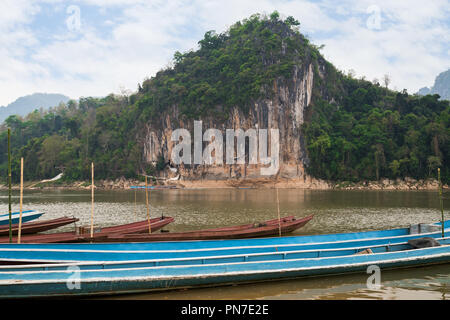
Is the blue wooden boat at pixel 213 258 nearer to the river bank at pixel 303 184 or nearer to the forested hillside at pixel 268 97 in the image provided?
the river bank at pixel 303 184

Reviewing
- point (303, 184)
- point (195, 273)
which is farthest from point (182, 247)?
point (303, 184)

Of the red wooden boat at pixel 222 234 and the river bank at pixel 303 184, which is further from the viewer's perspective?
the river bank at pixel 303 184

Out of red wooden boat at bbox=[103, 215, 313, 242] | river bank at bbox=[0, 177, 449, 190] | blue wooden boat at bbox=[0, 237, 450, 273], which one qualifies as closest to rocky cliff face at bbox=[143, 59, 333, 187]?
river bank at bbox=[0, 177, 449, 190]

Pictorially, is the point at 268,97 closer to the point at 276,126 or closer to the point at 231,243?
the point at 276,126

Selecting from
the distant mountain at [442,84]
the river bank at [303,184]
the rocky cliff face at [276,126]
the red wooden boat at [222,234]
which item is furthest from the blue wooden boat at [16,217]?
the distant mountain at [442,84]

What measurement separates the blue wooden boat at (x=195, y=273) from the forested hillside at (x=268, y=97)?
49.9 metres

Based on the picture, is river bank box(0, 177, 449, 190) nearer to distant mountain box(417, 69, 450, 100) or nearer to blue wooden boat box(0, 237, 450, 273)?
blue wooden boat box(0, 237, 450, 273)

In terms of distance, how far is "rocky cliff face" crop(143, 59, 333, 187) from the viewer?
57375 mm

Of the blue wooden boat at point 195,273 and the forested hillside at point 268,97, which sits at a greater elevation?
the forested hillside at point 268,97

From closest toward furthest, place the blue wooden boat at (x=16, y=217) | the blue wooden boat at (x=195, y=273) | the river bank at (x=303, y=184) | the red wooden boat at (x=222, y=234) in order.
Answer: the blue wooden boat at (x=195, y=273)
the red wooden boat at (x=222, y=234)
the blue wooden boat at (x=16, y=217)
the river bank at (x=303, y=184)

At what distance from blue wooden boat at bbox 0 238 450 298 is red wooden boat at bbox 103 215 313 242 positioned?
3.91m

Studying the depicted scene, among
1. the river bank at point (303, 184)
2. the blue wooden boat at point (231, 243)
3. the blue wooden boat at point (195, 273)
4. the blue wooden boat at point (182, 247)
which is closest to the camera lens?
the blue wooden boat at point (195, 273)

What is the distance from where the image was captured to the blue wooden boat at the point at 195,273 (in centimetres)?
695

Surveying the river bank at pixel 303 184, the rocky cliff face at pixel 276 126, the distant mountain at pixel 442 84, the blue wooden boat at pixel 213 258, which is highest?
the distant mountain at pixel 442 84
